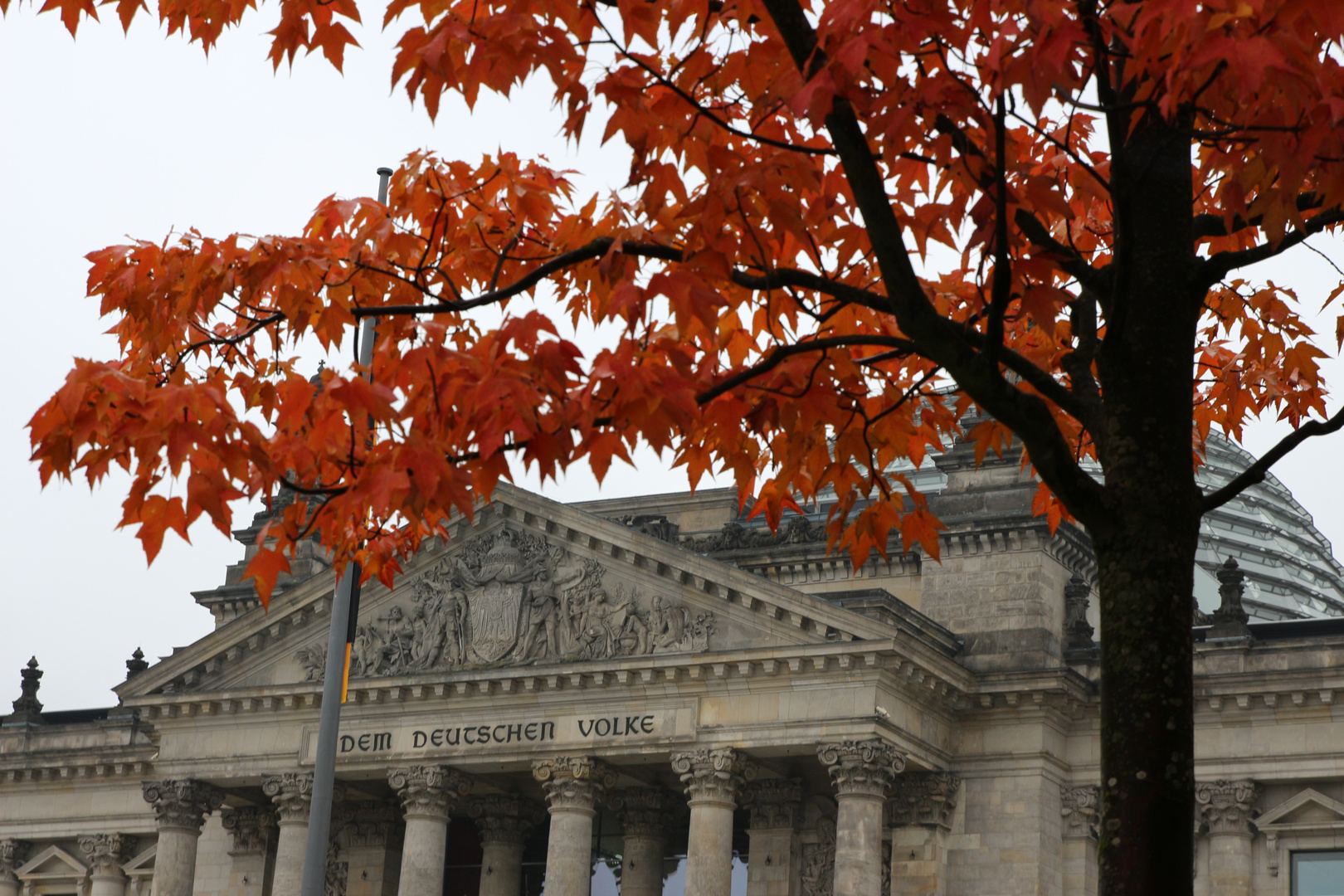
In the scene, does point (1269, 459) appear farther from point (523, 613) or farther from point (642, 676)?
point (523, 613)

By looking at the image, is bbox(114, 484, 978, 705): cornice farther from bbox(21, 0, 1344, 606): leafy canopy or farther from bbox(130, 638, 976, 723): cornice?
bbox(21, 0, 1344, 606): leafy canopy

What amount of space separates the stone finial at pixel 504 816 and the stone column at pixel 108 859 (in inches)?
531

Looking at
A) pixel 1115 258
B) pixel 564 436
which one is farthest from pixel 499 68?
pixel 1115 258

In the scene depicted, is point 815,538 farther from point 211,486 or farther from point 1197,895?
point 211,486

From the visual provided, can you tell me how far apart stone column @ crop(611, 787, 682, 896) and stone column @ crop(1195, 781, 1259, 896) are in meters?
13.8

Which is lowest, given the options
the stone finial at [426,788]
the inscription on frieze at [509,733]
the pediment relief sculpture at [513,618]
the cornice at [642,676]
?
the stone finial at [426,788]

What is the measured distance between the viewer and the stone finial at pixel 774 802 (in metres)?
45.2

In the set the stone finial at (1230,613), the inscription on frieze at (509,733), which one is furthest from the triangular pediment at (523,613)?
the stone finial at (1230,613)

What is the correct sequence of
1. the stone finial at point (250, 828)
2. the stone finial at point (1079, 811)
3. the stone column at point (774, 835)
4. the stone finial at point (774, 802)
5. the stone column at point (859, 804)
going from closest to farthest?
the stone column at point (859, 804)
the stone finial at point (1079, 811)
the stone column at point (774, 835)
the stone finial at point (774, 802)
the stone finial at point (250, 828)

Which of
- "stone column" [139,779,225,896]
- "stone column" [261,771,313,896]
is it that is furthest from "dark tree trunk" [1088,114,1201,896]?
"stone column" [139,779,225,896]

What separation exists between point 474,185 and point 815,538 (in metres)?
38.9

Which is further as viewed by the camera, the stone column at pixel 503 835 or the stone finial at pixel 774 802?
the stone column at pixel 503 835

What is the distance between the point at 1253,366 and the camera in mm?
12367

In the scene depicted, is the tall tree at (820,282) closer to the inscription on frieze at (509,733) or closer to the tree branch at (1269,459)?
the tree branch at (1269,459)
